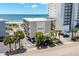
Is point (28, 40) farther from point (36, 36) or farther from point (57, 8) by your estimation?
point (57, 8)

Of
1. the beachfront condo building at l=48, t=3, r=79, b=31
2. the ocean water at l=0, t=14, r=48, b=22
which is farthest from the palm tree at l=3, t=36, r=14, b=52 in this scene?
the beachfront condo building at l=48, t=3, r=79, b=31

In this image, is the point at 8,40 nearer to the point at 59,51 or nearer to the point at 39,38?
the point at 39,38

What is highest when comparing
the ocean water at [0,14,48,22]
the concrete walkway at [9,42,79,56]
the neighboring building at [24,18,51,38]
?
the ocean water at [0,14,48,22]

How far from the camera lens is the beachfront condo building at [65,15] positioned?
2.62 m

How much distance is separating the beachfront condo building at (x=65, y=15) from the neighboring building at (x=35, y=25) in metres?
0.09

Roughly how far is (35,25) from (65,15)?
1.11ft

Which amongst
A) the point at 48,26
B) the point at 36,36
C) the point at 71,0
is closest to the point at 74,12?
the point at 71,0

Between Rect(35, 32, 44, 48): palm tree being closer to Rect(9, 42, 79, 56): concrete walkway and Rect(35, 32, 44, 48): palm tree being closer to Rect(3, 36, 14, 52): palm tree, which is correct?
Rect(9, 42, 79, 56): concrete walkway

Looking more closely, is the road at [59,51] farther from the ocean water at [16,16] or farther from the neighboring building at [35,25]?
the ocean water at [16,16]

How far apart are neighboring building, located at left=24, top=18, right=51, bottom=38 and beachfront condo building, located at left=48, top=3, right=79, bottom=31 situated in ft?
0.30

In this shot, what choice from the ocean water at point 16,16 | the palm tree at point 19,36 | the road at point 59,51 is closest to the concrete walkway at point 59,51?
the road at point 59,51

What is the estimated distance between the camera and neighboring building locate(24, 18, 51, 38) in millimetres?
2617

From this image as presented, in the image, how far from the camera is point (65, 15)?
264 centimetres

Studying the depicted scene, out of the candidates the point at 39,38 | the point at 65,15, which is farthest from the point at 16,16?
the point at 65,15
